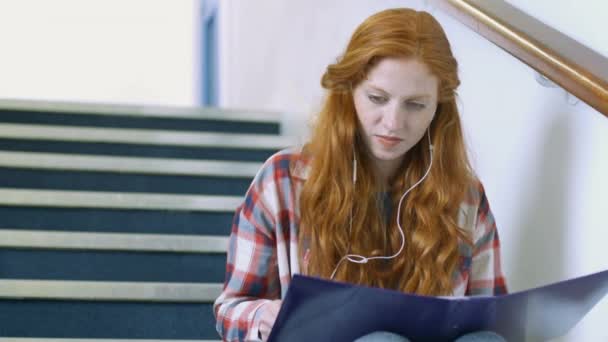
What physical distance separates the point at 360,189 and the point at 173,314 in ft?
2.71

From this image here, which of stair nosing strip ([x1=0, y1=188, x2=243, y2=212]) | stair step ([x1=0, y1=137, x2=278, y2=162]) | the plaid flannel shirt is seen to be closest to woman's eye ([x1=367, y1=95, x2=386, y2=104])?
the plaid flannel shirt

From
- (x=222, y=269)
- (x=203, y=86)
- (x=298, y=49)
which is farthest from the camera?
(x=203, y=86)

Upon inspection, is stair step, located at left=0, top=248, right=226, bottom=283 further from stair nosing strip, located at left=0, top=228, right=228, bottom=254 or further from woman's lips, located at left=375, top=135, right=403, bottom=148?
woman's lips, located at left=375, top=135, right=403, bottom=148

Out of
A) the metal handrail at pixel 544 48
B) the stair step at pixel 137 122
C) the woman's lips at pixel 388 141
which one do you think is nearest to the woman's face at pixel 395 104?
the woman's lips at pixel 388 141

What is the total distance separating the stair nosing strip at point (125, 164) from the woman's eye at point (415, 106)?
1456 millimetres

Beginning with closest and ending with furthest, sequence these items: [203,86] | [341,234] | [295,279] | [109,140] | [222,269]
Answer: [295,279] < [341,234] < [222,269] < [109,140] < [203,86]

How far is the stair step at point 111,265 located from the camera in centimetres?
220

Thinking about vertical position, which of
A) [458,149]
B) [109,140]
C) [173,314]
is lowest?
[173,314]

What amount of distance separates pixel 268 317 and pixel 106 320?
3.03ft

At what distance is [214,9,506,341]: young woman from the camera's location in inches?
52.9

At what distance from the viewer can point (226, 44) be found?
5000 mm

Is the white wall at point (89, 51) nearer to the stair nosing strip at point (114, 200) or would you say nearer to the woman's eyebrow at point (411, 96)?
the stair nosing strip at point (114, 200)

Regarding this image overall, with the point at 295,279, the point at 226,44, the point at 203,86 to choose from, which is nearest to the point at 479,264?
the point at 295,279

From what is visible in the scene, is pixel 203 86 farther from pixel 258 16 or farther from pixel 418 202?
pixel 418 202
